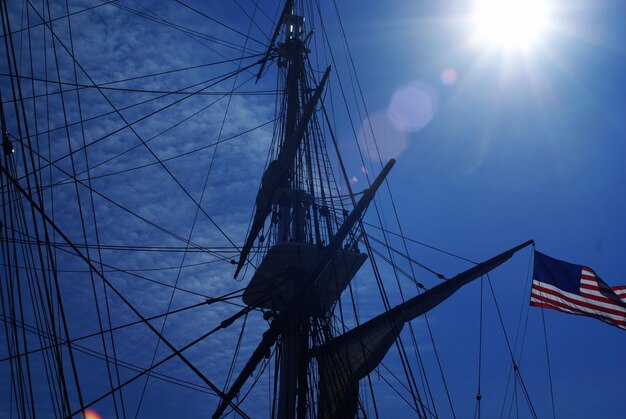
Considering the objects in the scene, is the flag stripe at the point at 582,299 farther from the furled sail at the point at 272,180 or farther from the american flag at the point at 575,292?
the furled sail at the point at 272,180

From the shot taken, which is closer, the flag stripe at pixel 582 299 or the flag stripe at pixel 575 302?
the flag stripe at pixel 575 302

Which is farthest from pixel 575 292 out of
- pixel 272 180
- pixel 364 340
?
pixel 272 180

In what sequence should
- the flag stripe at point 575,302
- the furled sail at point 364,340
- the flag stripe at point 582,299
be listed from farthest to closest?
the furled sail at point 364,340 → the flag stripe at point 582,299 → the flag stripe at point 575,302

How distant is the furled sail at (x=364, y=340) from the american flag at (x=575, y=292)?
1199 mm

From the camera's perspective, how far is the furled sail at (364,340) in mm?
15812

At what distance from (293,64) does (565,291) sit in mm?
13986

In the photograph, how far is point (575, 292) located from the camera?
14883 millimetres

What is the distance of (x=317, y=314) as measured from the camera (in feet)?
57.1

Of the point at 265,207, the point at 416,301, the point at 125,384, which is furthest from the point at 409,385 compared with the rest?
the point at 265,207

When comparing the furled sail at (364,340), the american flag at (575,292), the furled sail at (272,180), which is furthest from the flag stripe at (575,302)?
the furled sail at (272,180)

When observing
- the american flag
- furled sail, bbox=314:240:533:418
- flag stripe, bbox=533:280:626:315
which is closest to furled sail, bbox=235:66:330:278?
furled sail, bbox=314:240:533:418

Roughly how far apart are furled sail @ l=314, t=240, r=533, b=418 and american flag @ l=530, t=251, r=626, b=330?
3.93 ft

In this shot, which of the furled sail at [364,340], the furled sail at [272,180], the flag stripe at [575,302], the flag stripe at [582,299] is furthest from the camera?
the furled sail at [272,180]

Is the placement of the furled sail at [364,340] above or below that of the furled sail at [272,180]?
below
